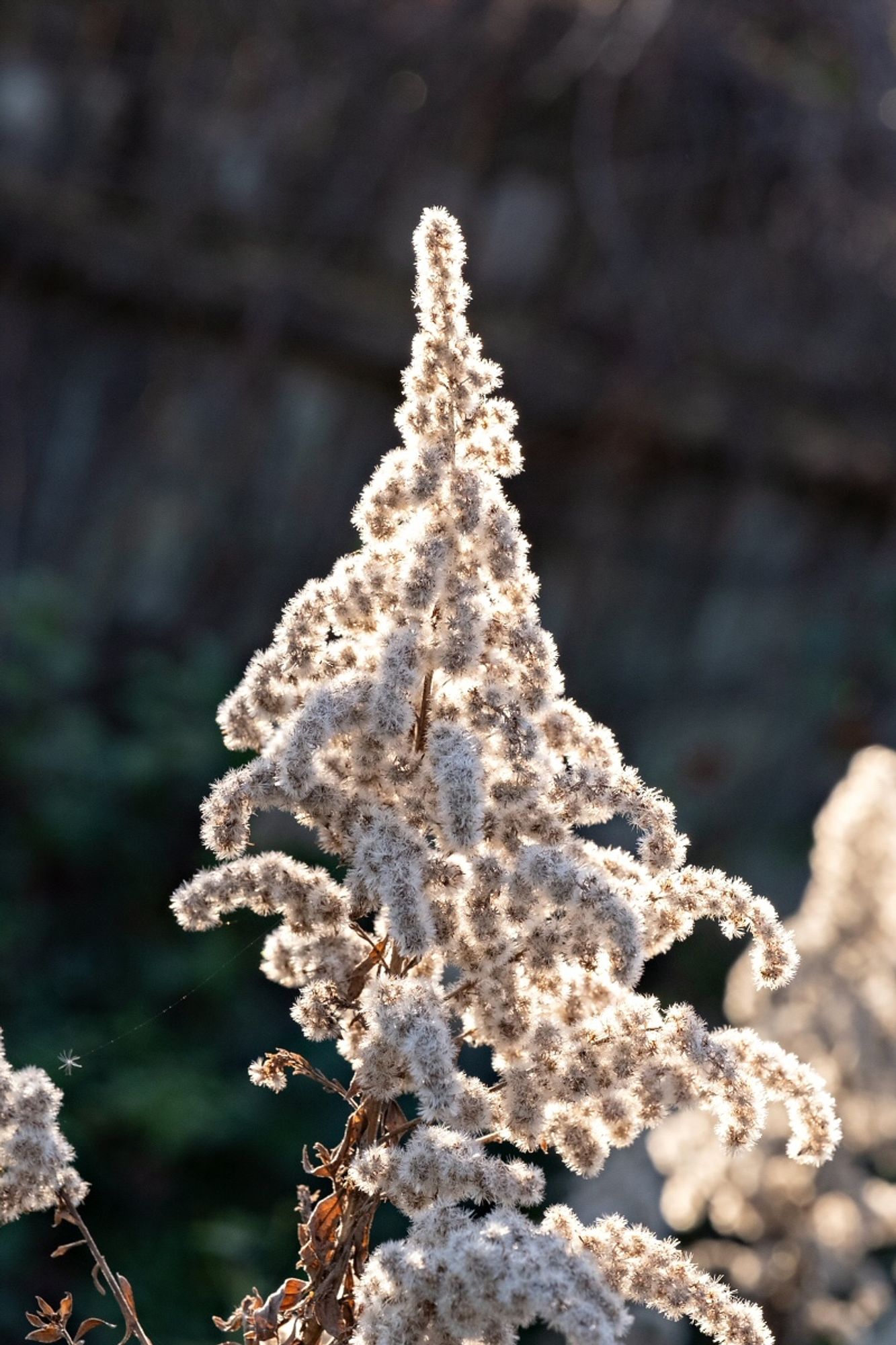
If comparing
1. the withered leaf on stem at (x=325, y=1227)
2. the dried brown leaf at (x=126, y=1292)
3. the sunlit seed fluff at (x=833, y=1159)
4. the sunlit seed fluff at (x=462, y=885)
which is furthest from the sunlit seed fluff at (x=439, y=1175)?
the sunlit seed fluff at (x=833, y=1159)

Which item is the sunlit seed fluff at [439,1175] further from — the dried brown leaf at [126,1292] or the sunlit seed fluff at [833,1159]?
the sunlit seed fluff at [833,1159]

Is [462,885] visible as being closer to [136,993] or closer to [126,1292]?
[126,1292]

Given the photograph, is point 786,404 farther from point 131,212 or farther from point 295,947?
point 295,947

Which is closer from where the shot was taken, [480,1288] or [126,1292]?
[480,1288]

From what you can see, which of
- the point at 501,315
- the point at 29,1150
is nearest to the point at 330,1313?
the point at 29,1150

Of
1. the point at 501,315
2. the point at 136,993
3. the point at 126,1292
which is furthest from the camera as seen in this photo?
the point at 501,315

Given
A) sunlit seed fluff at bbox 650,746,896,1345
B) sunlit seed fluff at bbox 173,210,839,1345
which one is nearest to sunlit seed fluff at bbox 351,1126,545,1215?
sunlit seed fluff at bbox 173,210,839,1345
